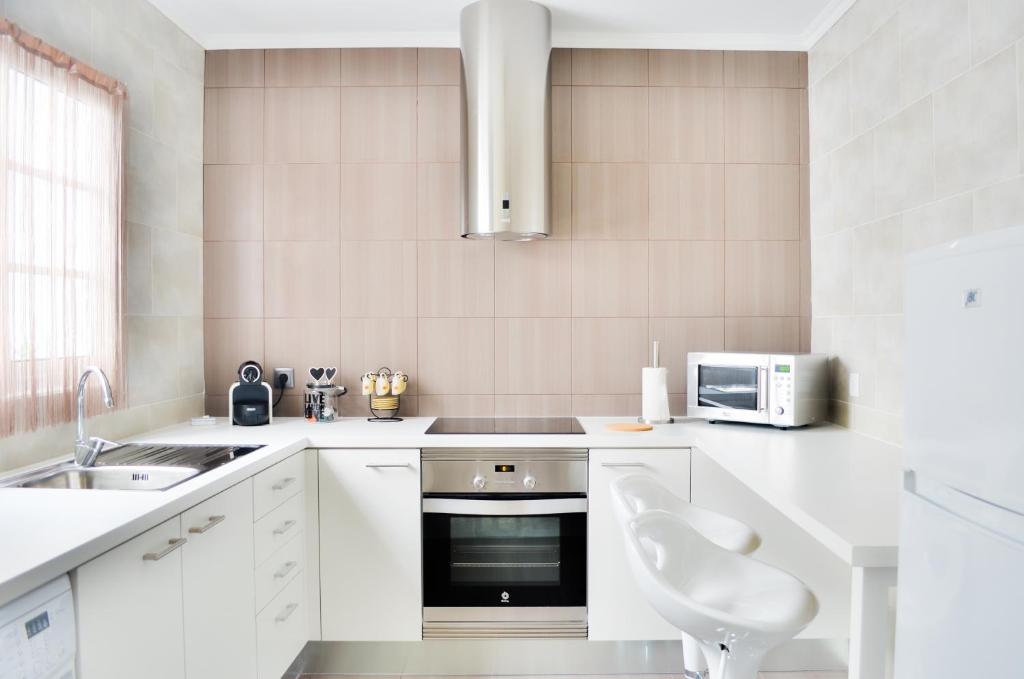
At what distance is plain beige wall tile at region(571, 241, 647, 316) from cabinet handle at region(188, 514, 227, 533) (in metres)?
1.71

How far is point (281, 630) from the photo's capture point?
218 cm

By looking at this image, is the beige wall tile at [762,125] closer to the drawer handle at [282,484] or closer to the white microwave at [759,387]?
the white microwave at [759,387]

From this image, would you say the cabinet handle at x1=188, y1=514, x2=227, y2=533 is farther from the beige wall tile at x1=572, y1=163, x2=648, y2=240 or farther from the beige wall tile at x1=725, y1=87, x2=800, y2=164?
the beige wall tile at x1=725, y1=87, x2=800, y2=164

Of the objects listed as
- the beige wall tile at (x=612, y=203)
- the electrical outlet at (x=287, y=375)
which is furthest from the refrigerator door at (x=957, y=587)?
the electrical outlet at (x=287, y=375)

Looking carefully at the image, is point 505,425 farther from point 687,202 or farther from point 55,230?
point 55,230

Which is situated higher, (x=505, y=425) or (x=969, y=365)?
(x=969, y=365)

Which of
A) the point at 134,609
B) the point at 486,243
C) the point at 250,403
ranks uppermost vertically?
the point at 486,243

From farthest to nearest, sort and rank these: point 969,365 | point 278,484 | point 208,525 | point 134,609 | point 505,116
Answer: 1. point 505,116
2. point 278,484
3. point 208,525
4. point 134,609
5. point 969,365

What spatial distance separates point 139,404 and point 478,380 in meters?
1.34

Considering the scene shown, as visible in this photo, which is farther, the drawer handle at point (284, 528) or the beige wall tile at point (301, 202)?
the beige wall tile at point (301, 202)

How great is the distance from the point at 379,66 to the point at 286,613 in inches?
89.3

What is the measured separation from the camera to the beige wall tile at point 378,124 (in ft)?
9.53

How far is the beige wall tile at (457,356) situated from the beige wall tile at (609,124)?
35.3 inches

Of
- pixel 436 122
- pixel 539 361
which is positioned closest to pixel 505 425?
pixel 539 361
